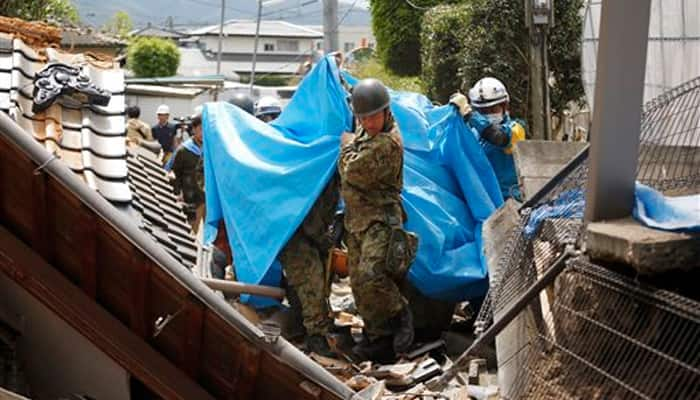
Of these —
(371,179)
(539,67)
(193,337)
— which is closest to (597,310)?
(193,337)

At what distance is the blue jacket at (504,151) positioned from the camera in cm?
883

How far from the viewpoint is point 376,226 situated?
307 inches

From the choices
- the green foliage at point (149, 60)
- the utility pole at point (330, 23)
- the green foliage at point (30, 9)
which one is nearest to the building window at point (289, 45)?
the green foliage at point (149, 60)

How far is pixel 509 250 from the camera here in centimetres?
666

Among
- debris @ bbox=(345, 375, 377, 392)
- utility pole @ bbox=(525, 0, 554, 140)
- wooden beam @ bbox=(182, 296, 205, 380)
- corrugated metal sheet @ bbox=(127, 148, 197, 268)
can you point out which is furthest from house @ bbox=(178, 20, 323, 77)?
wooden beam @ bbox=(182, 296, 205, 380)

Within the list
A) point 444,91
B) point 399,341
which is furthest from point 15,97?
point 444,91

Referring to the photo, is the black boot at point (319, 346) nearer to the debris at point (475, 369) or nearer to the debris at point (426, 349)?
the debris at point (426, 349)

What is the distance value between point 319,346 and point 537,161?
2.18m

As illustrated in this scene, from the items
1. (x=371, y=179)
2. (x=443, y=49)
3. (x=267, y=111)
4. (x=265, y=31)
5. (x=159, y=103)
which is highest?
(x=265, y=31)

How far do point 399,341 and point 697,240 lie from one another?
4264 millimetres

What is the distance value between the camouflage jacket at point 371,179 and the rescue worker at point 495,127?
4.19 ft

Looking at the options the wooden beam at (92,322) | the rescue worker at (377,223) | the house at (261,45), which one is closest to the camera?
the wooden beam at (92,322)

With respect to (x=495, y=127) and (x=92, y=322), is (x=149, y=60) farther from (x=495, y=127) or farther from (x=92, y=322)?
(x=92, y=322)

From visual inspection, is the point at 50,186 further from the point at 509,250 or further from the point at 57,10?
the point at 57,10
